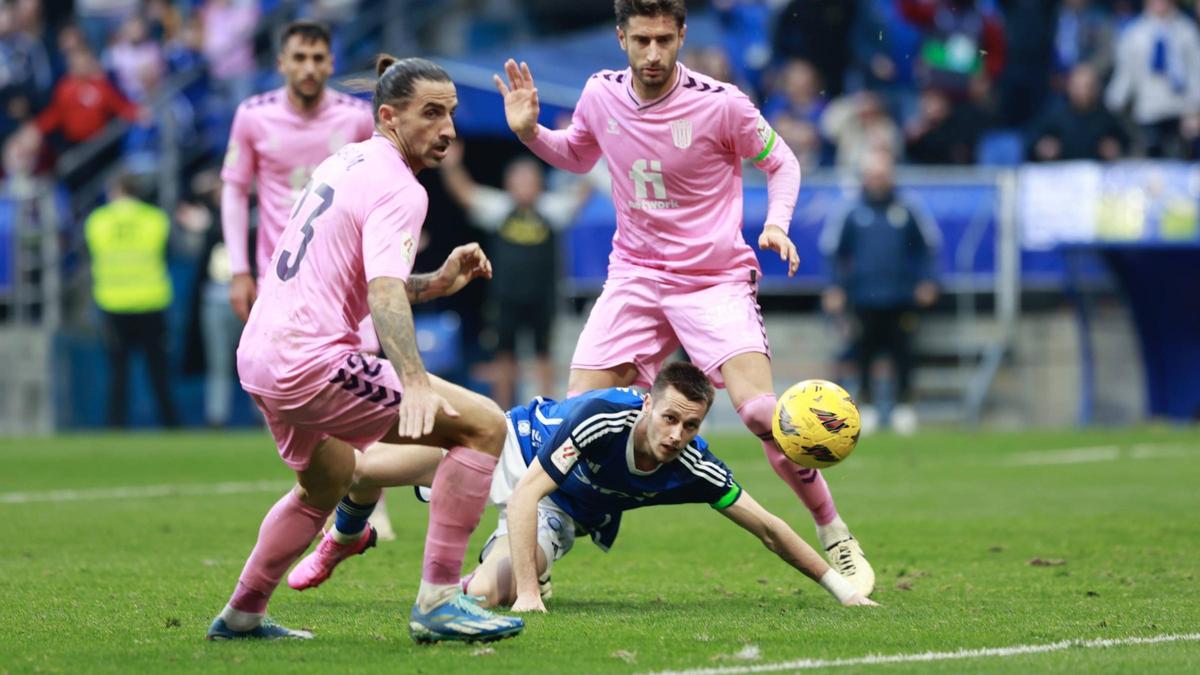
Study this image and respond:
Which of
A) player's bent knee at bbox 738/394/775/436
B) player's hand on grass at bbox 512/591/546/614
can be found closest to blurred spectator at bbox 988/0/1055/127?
player's bent knee at bbox 738/394/775/436

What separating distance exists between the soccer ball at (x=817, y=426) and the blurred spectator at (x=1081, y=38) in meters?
14.4

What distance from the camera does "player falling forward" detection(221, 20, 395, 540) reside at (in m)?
10.8

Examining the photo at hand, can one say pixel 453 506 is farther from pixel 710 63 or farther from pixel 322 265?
pixel 710 63

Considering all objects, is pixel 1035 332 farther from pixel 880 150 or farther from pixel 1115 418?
pixel 880 150

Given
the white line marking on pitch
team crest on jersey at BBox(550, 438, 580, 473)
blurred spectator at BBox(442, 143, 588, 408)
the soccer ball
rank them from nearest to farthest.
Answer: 1. team crest on jersey at BBox(550, 438, 580, 473)
2. the soccer ball
3. the white line marking on pitch
4. blurred spectator at BBox(442, 143, 588, 408)

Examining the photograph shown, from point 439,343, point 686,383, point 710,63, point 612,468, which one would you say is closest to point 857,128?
point 710,63

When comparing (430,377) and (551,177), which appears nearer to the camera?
(430,377)

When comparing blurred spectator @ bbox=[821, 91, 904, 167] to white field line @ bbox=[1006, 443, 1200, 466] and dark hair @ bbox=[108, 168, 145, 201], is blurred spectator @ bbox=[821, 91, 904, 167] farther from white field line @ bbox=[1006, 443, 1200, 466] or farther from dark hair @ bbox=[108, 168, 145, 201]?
dark hair @ bbox=[108, 168, 145, 201]

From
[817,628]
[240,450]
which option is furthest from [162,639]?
[240,450]

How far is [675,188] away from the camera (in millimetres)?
9047

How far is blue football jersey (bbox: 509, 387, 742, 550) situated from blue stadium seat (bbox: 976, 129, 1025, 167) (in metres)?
14.1

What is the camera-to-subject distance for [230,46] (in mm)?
25000

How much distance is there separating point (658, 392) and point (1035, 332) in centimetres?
1394

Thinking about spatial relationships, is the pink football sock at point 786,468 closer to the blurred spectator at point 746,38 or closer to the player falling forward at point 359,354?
the player falling forward at point 359,354
